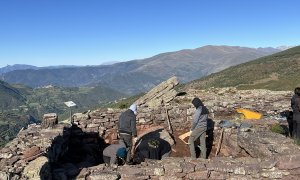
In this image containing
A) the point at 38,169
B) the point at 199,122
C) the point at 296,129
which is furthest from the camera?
the point at 296,129

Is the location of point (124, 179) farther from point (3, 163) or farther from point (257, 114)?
point (257, 114)

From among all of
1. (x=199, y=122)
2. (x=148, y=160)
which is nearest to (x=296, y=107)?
(x=199, y=122)

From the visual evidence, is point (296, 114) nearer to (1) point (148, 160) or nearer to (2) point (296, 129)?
(2) point (296, 129)

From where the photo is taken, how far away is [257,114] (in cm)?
2375

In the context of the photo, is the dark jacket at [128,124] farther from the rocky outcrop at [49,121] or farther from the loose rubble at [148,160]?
the rocky outcrop at [49,121]

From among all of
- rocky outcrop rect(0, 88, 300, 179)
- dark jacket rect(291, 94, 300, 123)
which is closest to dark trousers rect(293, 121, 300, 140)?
dark jacket rect(291, 94, 300, 123)

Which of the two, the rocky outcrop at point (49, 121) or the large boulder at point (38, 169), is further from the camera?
the rocky outcrop at point (49, 121)

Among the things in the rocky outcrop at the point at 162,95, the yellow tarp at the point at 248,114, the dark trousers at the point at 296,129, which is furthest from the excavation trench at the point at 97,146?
the rocky outcrop at the point at 162,95

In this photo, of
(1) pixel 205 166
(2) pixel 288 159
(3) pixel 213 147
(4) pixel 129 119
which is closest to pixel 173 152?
(3) pixel 213 147

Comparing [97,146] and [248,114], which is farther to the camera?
[248,114]

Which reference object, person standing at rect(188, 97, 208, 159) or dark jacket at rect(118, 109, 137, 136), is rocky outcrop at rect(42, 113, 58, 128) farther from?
person standing at rect(188, 97, 208, 159)

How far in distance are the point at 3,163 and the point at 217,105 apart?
54.4 ft

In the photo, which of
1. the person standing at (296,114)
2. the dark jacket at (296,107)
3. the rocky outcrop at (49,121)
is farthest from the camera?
the rocky outcrop at (49,121)

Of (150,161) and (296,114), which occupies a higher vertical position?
(296,114)
